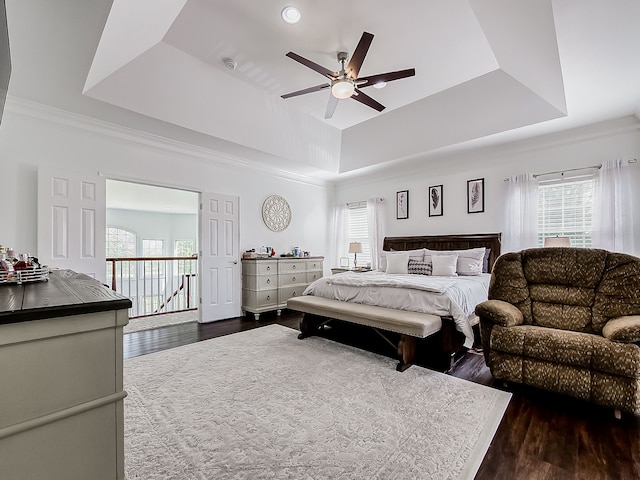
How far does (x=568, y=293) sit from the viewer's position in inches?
110

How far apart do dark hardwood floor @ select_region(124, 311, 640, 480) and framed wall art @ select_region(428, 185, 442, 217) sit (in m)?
3.36

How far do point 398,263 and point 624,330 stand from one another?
306 cm

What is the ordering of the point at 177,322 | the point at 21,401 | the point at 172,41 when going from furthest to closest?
the point at 177,322 < the point at 172,41 < the point at 21,401

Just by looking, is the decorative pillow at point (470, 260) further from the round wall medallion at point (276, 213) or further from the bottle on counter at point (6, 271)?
the bottle on counter at point (6, 271)

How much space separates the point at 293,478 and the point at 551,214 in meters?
4.82

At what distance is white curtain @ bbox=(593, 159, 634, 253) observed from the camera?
3.83m

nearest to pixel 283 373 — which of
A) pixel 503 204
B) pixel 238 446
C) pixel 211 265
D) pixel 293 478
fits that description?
pixel 238 446

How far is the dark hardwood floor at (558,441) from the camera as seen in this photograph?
165cm

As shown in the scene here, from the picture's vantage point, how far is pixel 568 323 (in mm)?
2689

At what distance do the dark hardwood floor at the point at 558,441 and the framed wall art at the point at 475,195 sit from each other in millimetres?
3130

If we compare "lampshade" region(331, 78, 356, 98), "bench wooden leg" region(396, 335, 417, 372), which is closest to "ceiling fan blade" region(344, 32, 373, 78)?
"lampshade" region(331, 78, 356, 98)

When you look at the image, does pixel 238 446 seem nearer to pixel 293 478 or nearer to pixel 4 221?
pixel 293 478

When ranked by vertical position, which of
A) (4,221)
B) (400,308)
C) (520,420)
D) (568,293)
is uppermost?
(4,221)

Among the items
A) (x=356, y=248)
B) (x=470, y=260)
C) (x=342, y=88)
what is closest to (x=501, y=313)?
(x=470, y=260)
